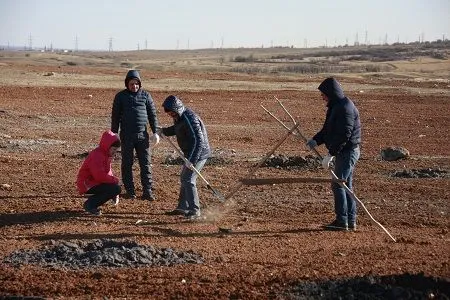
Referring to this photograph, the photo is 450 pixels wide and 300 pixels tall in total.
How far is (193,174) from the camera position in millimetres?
10039

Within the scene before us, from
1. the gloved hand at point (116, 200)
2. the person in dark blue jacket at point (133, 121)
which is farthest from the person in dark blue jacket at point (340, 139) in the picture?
the gloved hand at point (116, 200)

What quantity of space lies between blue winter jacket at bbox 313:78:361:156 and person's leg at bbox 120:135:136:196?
9.81 ft

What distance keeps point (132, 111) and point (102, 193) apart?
144 centimetres

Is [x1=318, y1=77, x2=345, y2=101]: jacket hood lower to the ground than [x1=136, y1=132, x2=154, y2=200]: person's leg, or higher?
higher

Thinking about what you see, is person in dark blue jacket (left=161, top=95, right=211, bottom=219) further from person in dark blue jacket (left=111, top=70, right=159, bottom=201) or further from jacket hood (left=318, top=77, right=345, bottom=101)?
jacket hood (left=318, top=77, right=345, bottom=101)

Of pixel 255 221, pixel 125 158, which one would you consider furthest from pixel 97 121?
pixel 255 221

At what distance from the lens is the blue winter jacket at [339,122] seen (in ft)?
30.2

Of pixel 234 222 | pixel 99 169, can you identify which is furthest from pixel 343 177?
pixel 99 169

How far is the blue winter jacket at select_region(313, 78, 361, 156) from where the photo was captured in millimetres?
9219

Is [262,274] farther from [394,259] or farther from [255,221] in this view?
[255,221]

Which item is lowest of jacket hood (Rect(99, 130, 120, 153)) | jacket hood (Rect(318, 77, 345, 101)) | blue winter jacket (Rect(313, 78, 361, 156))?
jacket hood (Rect(99, 130, 120, 153))

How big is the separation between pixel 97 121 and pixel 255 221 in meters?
13.8

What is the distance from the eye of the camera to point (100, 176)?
1005 cm

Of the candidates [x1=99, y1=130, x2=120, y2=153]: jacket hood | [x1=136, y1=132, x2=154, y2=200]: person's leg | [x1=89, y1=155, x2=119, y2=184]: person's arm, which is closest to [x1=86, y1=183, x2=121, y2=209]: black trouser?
[x1=89, y1=155, x2=119, y2=184]: person's arm
